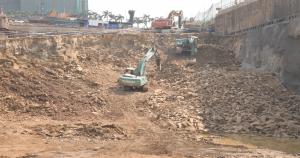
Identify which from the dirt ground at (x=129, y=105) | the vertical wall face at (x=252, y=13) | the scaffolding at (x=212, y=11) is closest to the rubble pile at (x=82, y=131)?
the dirt ground at (x=129, y=105)

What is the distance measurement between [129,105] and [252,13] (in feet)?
46.5

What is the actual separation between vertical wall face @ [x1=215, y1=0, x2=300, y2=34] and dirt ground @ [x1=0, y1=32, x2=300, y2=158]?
2.85 metres

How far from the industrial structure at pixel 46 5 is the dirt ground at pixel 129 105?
83816 mm

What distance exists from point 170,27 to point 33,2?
78197mm

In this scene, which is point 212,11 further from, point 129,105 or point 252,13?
point 129,105

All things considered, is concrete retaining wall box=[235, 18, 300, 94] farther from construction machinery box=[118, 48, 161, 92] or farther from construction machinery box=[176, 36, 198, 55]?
construction machinery box=[118, 48, 161, 92]

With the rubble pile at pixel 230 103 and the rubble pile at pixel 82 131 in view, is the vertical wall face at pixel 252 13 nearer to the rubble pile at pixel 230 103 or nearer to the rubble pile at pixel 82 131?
the rubble pile at pixel 230 103

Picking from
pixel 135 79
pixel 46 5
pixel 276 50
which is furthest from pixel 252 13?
pixel 46 5

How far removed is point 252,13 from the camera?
39000 mm

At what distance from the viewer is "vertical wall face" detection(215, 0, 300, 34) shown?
33375 millimetres

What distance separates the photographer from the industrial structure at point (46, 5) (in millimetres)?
120812

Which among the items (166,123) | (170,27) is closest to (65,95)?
(166,123)

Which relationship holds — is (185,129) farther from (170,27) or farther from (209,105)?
(170,27)

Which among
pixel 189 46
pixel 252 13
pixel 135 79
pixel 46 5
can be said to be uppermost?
pixel 46 5
